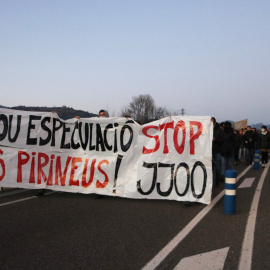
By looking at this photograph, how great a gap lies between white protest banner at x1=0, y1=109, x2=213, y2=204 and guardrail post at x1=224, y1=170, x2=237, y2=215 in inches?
23.2

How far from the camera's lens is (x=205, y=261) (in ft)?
12.7

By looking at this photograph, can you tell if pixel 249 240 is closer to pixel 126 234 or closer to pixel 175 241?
pixel 175 241

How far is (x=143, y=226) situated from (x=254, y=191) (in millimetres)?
4608

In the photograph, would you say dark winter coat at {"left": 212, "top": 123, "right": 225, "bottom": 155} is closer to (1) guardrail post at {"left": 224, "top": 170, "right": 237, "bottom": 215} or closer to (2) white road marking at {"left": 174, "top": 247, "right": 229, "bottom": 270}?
(1) guardrail post at {"left": 224, "top": 170, "right": 237, "bottom": 215}

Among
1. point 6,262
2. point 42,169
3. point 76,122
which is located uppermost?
point 76,122

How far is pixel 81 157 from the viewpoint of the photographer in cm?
757

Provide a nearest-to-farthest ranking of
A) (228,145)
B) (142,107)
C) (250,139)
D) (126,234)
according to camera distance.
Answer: (126,234) < (228,145) < (250,139) < (142,107)

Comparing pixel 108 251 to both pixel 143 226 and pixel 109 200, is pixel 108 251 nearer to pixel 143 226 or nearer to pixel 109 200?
pixel 143 226

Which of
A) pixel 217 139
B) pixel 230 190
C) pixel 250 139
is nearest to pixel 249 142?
pixel 250 139

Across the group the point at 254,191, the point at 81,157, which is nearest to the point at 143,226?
the point at 81,157

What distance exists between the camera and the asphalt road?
385 cm

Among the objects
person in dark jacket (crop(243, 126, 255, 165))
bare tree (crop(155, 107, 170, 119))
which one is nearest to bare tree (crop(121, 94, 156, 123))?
bare tree (crop(155, 107, 170, 119))

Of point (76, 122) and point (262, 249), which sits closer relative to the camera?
point (262, 249)

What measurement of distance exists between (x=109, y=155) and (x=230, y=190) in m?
2.79
